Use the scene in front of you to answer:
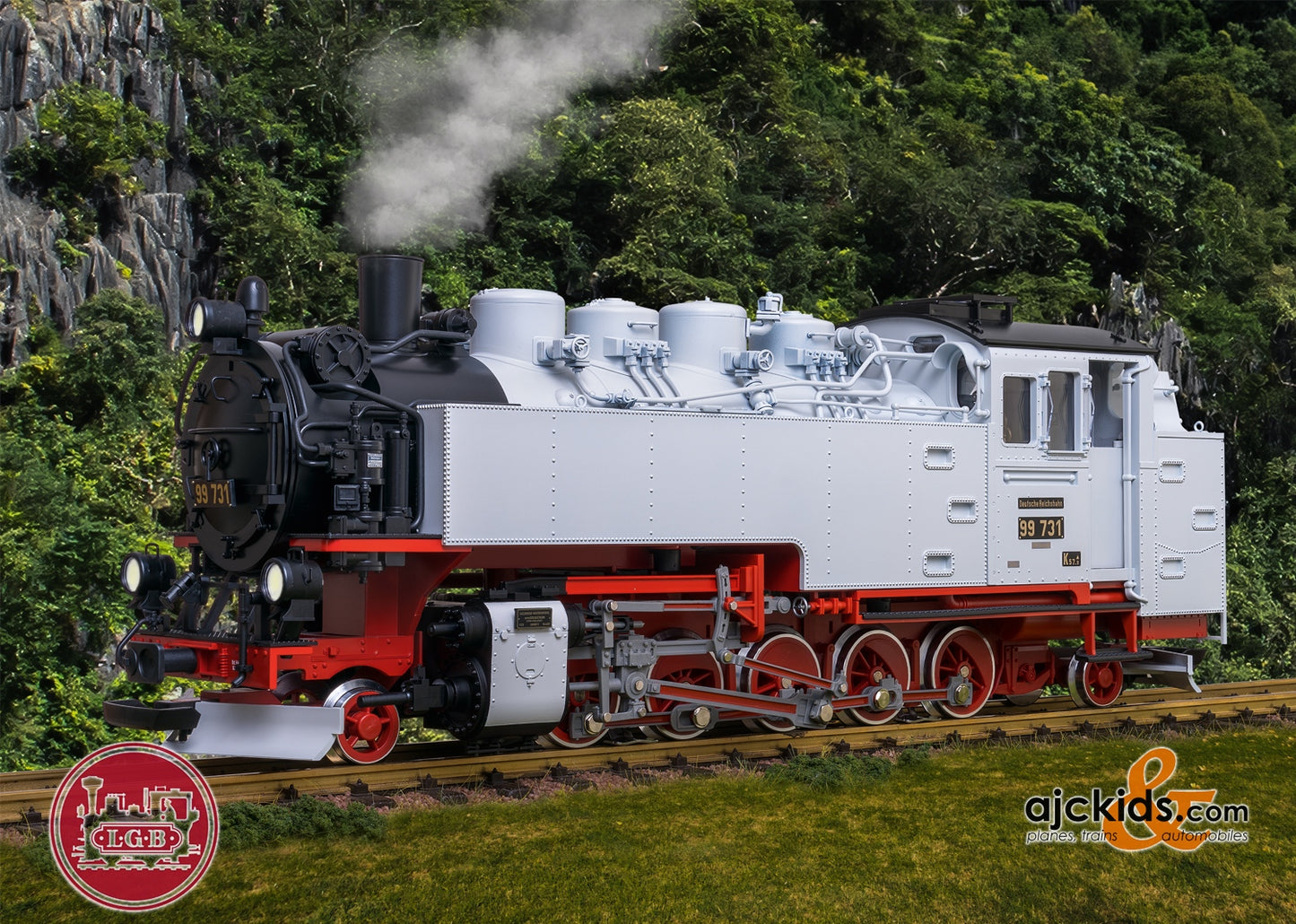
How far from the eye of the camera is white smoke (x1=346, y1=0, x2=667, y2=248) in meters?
21.3

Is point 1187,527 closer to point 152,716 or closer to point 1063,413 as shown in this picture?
point 1063,413

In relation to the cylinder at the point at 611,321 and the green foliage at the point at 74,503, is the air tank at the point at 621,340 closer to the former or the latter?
the cylinder at the point at 611,321

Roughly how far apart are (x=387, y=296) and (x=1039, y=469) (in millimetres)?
5257

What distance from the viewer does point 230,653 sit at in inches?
315

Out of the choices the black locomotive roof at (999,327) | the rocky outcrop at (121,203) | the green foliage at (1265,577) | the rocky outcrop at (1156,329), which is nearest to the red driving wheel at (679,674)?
the black locomotive roof at (999,327)

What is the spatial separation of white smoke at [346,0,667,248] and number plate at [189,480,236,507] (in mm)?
12809

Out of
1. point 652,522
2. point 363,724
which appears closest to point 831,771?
point 652,522

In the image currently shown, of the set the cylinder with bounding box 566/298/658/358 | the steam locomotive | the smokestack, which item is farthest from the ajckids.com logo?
the smokestack

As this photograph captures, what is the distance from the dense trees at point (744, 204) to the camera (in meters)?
17.1

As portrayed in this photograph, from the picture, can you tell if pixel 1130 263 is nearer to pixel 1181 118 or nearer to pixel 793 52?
pixel 1181 118

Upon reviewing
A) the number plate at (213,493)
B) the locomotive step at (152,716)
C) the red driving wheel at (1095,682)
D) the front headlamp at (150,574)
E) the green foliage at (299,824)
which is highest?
the number plate at (213,493)

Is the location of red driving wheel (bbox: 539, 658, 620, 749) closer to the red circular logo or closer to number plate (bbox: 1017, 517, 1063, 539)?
the red circular logo

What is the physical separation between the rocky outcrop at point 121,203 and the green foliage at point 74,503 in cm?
68

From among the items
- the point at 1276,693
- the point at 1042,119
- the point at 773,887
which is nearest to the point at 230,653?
the point at 773,887
